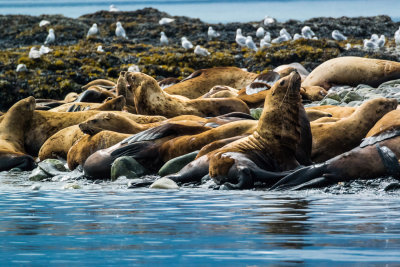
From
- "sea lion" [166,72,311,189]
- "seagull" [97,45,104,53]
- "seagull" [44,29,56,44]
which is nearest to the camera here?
"sea lion" [166,72,311,189]

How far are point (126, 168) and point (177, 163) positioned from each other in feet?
2.63

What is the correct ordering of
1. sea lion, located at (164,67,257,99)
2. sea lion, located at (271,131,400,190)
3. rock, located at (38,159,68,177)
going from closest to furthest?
1. sea lion, located at (271,131,400,190)
2. rock, located at (38,159,68,177)
3. sea lion, located at (164,67,257,99)

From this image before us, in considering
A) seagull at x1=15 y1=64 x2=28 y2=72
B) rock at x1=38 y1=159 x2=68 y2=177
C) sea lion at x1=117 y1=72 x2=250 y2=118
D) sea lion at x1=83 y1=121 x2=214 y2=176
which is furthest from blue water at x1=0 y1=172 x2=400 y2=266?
seagull at x1=15 y1=64 x2=28 y2=72

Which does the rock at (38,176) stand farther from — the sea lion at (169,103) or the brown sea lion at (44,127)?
the brown sea lion at (44,127)

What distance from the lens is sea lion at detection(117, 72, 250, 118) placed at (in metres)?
11.9

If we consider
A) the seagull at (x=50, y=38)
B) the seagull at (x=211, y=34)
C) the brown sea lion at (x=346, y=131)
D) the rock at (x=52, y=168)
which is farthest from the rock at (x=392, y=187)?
the seagull at (x=50, y=38)

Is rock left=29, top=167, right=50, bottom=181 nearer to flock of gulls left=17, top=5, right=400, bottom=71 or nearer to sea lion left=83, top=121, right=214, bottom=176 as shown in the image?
sea lion left=83, top=121, right=214, bottom=176

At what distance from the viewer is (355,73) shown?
15.2 meters

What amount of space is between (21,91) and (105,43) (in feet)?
30.9

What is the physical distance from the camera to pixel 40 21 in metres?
43.8

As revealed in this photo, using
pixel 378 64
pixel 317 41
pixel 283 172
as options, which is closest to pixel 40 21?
pixel 317 41

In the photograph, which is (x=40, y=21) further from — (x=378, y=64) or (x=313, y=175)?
(x=313, y=175)

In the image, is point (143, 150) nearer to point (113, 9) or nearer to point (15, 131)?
point (15, 131)

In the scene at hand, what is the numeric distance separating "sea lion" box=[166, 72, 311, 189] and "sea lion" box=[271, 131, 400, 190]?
0.52 metres
